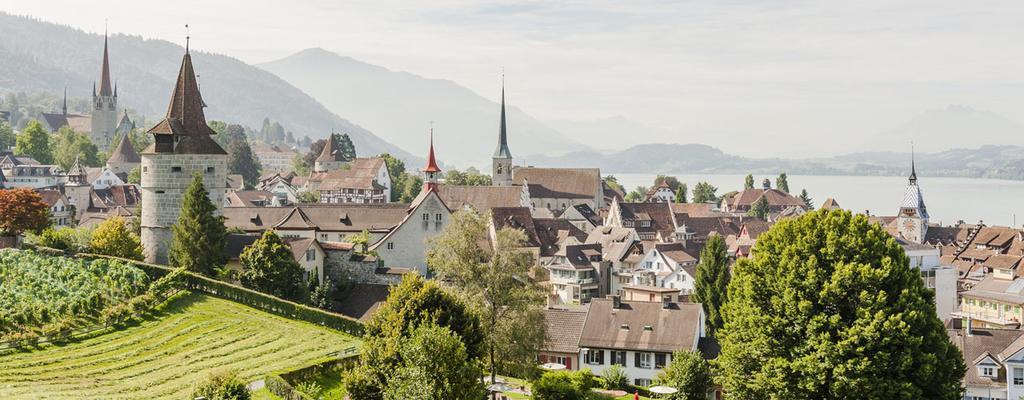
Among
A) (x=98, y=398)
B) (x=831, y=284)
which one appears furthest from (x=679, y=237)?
(x=98, y=398)

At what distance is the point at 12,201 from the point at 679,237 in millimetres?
64241

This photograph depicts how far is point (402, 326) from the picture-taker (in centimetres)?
3716

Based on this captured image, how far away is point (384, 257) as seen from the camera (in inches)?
2813

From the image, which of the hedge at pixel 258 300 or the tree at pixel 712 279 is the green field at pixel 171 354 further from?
the tree at pixel 712 279

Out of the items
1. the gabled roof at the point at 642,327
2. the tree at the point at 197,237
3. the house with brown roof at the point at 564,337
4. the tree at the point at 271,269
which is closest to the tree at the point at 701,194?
the house with brown roof at the point at 564,337

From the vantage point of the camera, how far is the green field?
37281 millimetres

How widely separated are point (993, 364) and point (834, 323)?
2122 centimetres

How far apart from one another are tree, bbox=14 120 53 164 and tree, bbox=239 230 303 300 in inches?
4348

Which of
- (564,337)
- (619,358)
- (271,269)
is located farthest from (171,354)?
(619,358)

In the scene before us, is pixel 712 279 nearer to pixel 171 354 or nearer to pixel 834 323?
pixel 834 323

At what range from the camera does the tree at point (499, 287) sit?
43938mm

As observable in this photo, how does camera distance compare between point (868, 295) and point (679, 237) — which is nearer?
point (868, 295)

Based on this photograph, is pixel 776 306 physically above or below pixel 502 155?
below

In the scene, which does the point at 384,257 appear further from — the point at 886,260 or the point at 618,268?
the point at 886,260
